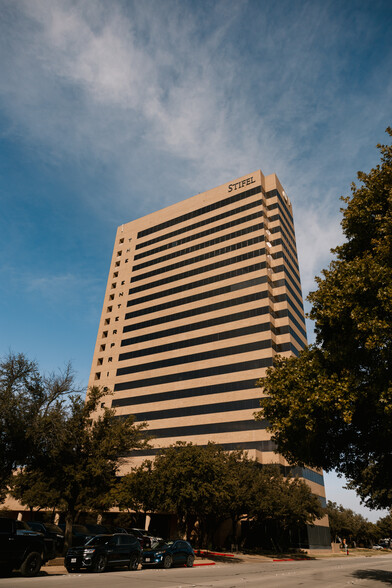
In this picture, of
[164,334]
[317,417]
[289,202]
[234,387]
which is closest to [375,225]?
[317,417]

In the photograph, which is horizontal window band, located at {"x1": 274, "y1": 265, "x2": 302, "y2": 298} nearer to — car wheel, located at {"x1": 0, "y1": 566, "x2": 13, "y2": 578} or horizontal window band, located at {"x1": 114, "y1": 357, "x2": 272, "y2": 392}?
horizontal window band, located at {"x1": 114, "y1": 357, "x2": 272, "y2": 392}

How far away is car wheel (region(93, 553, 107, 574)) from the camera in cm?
1647

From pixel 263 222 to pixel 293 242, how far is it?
12424 millimetres

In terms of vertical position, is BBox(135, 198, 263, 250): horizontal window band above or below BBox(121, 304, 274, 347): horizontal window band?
above

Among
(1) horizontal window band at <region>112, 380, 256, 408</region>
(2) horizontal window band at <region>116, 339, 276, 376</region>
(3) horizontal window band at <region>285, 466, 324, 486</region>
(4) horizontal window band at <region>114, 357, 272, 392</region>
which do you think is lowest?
(3) horizontal window band at <region>285, 466, 324, 486</region>

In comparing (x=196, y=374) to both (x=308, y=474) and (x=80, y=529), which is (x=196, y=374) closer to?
(x=308, y=474)

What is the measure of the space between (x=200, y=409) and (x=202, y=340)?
431 inches

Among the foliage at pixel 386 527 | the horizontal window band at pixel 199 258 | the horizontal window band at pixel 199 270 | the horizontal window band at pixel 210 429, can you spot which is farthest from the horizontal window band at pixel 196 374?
the foliage at pixel 386 527

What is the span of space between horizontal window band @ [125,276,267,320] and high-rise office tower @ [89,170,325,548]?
19 centimetres

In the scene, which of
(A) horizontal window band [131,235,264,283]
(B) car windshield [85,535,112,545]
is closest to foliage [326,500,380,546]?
(A) horizontal window band [131,235,264,283]

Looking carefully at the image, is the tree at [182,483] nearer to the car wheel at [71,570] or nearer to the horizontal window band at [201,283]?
the car wheel at [71,570]

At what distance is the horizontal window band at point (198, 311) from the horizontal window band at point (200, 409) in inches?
607

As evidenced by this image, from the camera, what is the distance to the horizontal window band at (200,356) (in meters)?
54.8

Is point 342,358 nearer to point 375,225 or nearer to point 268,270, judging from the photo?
point 375,225
